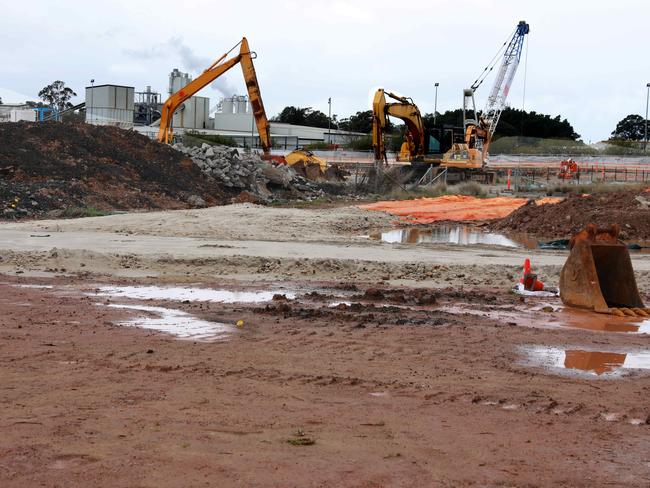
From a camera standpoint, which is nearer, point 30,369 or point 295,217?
point 30,369

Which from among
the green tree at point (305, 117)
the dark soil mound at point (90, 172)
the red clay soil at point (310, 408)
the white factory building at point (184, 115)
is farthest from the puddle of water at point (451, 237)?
the green tree at point (305, 117)

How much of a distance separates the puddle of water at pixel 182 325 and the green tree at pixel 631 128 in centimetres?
11874

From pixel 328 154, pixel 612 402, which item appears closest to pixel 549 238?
pixel 612 402

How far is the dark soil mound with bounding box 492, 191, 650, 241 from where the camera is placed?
25422mm

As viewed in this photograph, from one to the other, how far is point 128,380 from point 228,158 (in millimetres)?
33762

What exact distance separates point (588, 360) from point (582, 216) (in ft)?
59.3

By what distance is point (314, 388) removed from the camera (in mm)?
7293

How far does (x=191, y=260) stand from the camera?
16.6 meters

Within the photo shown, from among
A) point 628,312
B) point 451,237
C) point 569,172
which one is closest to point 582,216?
point 451,237

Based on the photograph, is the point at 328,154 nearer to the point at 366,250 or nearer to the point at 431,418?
the point at 366,250

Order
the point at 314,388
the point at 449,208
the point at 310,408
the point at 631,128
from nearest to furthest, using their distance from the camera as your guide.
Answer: the point at 310,408 → the point at 314,388 → the point at 449,208 → the point at 631,128

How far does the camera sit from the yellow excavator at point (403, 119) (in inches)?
1877

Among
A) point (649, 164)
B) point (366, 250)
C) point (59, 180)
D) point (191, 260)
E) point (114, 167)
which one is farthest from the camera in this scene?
point (649, 164)

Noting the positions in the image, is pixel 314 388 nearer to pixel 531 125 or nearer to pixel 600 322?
pixel 600 322
